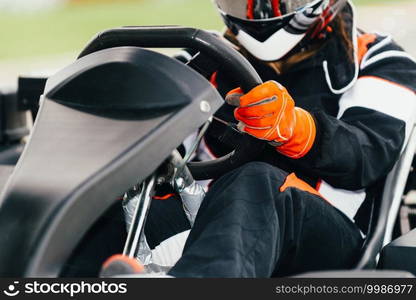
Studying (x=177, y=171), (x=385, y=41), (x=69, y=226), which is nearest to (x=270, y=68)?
(x=385, y=41)

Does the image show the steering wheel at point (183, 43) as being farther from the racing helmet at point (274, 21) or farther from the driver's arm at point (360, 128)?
the racing helmet at point (274, 21)

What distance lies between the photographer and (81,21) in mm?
9820

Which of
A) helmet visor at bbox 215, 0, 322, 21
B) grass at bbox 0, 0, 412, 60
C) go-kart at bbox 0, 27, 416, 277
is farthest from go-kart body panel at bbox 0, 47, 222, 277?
grass at bbox 0, 0, 412, 60

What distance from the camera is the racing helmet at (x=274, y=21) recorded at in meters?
1.51

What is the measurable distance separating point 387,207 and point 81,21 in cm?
877

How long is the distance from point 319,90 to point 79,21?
8548 millimetres

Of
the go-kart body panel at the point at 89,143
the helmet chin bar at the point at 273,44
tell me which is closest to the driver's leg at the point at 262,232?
the go-kart body panel at the point at 89,143

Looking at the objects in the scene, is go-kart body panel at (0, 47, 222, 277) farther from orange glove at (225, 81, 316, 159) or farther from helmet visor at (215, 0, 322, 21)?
helmet visor at (215, 0, 322, 21)

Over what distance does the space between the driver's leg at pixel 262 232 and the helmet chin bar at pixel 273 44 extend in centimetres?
34

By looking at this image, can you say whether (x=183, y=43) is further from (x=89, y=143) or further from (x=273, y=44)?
(x=273, y=44)

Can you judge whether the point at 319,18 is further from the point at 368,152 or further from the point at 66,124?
the point at 66,124

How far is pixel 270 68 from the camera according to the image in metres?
1.64

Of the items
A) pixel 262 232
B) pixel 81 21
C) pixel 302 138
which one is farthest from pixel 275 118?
pixel 81 21

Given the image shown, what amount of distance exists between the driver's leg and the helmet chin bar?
34 centimetres
